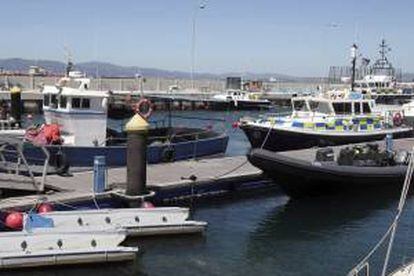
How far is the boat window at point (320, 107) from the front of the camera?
3121cm

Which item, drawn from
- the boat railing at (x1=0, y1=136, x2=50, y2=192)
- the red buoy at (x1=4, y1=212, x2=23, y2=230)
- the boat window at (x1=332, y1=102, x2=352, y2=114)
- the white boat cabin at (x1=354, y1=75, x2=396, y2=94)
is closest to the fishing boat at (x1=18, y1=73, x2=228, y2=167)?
the boat railing at (x1=0, y1=136, x2=50, y2=192)

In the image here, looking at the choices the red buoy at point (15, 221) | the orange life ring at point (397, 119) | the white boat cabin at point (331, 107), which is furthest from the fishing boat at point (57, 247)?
the orange life ring at point (397, 119)

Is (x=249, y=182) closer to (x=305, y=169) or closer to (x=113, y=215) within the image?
(x=305, y=169)

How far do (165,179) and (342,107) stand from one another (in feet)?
45.8

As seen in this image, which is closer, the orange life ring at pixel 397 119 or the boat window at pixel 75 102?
the boat window at pixel 75 102

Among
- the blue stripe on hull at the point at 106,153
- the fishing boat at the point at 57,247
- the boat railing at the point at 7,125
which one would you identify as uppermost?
the boat railing at the point at 7,125

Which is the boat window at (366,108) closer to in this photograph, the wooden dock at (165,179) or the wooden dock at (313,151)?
the wooden dock at (313,151)

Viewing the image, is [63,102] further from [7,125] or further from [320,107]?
[320,107]

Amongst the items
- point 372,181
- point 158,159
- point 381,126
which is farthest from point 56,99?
point 381,126

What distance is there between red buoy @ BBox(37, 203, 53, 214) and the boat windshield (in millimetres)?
18549

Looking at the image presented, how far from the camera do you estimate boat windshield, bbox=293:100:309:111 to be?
31.9 m

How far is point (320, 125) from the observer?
30.6 metres

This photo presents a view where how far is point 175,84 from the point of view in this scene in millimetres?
103062

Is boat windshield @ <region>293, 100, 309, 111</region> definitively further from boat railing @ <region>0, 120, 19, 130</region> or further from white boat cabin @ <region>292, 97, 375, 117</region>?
boat railing @ <region>0, 120, 19, 130</region>
